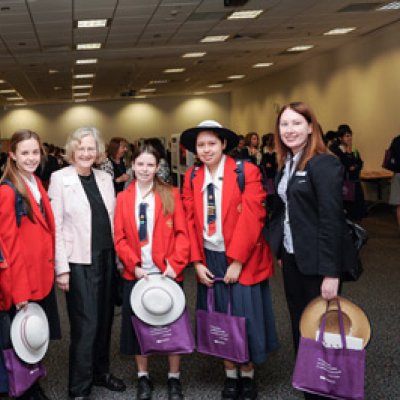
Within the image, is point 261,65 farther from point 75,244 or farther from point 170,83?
point 75,244

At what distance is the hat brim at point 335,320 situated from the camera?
8.25 feet

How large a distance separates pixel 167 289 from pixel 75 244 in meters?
0.58

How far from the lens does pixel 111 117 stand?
25.4m

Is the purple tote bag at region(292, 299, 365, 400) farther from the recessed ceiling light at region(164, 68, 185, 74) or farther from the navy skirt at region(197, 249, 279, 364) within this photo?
the recessed ceiling light at region(164, 68, 185, 74)

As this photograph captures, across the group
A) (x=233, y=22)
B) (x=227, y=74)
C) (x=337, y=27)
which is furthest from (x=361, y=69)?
(x=227, y=74)

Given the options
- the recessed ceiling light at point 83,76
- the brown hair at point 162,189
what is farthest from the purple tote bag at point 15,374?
the recessed ceiling light at point 83,76

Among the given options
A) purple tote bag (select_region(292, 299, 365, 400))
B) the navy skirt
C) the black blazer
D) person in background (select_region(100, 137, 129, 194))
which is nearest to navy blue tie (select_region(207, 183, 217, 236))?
the navy skirt

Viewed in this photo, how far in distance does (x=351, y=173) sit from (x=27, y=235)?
17.9 feet

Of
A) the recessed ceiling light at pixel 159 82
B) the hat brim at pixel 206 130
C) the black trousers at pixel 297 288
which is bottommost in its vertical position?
the black trousers at pixel 297 288

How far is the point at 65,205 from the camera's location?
125 inches

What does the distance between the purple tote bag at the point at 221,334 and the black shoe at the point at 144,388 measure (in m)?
0.39

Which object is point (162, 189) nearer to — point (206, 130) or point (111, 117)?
point (206, 130)

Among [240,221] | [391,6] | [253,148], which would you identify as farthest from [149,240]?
[391,6]

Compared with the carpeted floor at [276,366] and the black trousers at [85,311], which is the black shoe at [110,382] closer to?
the carpeted floor at [276,366]
